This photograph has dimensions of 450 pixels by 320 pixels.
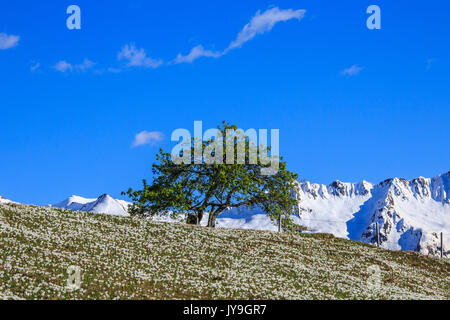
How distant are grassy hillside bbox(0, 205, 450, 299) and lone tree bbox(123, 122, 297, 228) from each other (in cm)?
716

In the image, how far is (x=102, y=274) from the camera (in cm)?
3394

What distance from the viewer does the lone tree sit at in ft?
220

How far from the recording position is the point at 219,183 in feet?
220

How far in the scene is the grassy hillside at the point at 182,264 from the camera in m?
32.1

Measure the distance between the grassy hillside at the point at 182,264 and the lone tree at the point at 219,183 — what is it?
282 inches

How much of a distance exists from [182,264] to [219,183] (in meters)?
26.4
